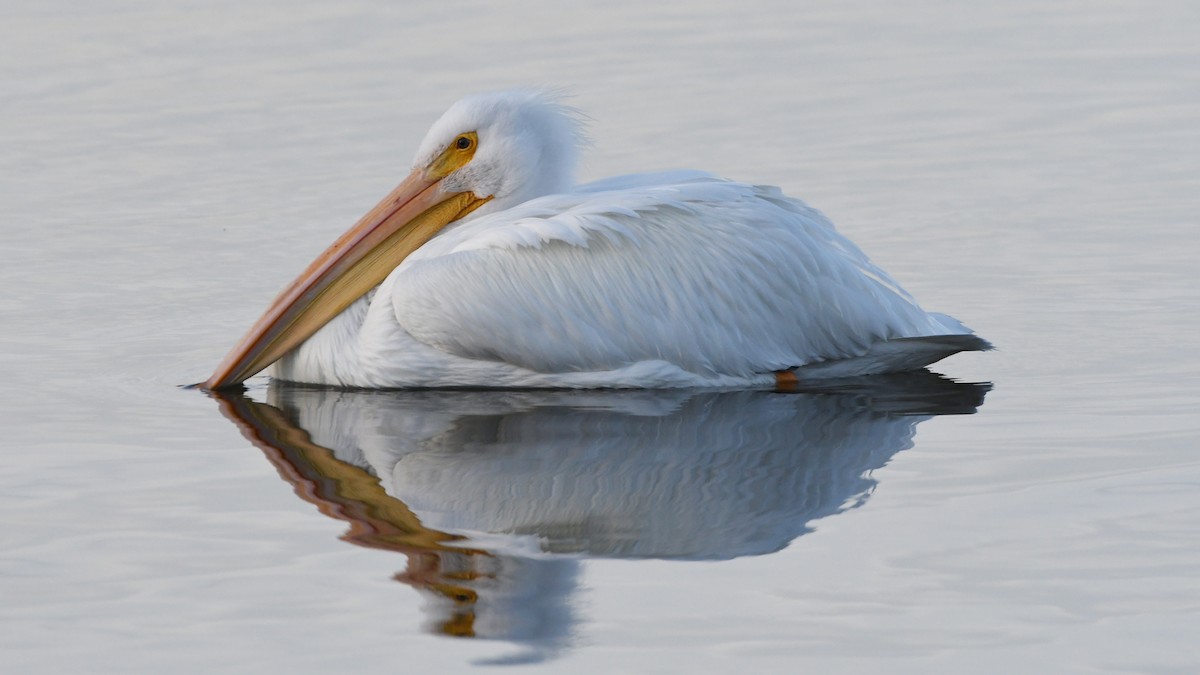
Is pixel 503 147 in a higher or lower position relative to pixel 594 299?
higher

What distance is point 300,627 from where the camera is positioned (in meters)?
4.12

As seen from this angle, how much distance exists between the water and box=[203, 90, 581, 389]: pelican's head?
0.31 meters

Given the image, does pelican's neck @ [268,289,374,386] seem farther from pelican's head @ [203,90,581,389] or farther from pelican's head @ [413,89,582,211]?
pelican's head @ [413,89,582,211]

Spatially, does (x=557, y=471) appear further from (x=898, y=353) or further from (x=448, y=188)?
(x=448, y=188)

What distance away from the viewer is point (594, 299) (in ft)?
19.9

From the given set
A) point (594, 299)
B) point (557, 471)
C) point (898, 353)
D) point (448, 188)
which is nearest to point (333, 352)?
point (448, 188)

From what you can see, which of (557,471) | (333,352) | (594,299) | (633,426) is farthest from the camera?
(333,352)

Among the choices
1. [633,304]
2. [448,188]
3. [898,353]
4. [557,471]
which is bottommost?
[557,471]

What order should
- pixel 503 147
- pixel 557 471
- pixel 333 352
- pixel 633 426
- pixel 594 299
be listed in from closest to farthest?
1. pixel 557 471
2. pixel 633 426
3. pixel 594 299
4. pixel 333 352
5. pixel 503 147

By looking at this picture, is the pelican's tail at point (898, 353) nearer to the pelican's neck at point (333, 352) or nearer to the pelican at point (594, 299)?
the pelican at point (594, 299)

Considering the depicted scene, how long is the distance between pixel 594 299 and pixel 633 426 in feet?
1.60

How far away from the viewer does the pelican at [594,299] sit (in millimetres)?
6047

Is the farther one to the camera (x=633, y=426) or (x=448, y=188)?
(x=448, y=188)

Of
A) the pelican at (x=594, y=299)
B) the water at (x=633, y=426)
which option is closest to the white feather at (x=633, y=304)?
the pelican at (x=594, y=299)
